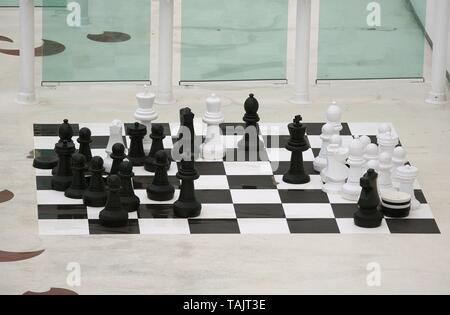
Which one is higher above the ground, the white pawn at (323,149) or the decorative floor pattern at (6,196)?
the white pawn at (323,149)

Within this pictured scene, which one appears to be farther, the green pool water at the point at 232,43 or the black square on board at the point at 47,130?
the green pool water at the point at 232,43

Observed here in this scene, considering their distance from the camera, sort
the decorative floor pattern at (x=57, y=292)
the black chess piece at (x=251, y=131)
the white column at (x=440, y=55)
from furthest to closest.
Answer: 1. the white column at (x=440, y=55)
2. the black chess piece at (x=251, y=131)
3. the decorative floor pattern at (x=57, y=292)

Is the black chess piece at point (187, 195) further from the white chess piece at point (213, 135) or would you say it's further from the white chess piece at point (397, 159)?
the white chess piece at point (397, 159)

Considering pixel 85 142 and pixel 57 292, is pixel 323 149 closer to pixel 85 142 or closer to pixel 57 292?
pixel 85 142

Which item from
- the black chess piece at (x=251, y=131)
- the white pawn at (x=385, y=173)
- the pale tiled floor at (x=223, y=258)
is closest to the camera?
the pale tiled floor at (x=223, y=258)

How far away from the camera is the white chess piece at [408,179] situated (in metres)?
6.33

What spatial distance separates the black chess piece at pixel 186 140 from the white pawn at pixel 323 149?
1.90 feet

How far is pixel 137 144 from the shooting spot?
6.72 metres

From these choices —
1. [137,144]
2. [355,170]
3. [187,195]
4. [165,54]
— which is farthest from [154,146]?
[165,54]

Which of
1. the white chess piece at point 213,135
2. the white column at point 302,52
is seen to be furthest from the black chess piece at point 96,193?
the white column at point 302,52

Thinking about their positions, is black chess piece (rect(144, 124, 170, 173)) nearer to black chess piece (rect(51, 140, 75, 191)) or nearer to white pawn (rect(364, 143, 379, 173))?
black chess piece (rect(51, 140, 75, 191))

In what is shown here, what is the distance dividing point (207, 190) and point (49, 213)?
748 mm
